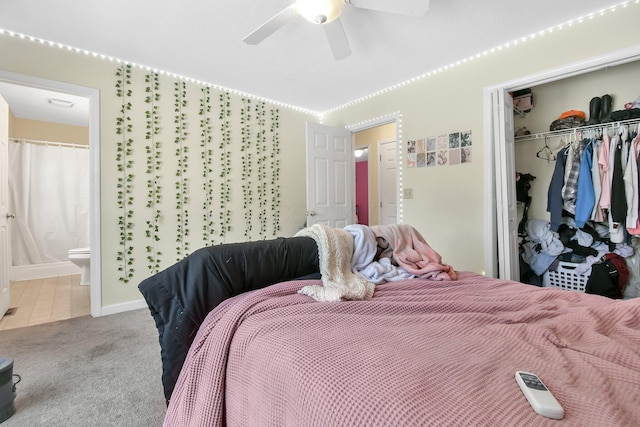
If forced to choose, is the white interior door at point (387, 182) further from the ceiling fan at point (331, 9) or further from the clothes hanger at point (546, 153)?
the ceiling fan at point (331, 9)

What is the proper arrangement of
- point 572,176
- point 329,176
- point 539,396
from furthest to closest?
1. point 329,176
2. point 572,176
3. point 539,396

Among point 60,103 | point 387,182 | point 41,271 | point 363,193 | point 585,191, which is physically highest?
point 60,103

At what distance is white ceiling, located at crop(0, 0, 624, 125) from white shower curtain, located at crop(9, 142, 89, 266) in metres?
2.55

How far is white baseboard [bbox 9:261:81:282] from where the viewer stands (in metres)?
4.03

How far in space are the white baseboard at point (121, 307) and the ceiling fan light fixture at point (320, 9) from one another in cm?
293

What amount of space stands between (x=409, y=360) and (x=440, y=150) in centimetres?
278

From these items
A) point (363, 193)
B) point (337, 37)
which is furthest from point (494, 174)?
point (363, 193)

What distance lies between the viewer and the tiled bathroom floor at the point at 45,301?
104 inches

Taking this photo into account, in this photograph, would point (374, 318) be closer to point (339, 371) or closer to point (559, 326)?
point (339, 371)

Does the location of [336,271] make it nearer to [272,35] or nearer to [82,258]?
[272,35]

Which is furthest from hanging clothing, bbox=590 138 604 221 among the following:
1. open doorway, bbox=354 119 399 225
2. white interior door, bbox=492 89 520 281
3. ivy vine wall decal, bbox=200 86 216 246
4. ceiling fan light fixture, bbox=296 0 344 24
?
ivy vine wall decal, bbox=200 86 216 246

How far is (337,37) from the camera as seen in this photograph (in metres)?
2.02

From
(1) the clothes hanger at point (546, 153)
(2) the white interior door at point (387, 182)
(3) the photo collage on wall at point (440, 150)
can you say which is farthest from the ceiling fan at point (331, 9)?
(2) the white interior door at point (387, 182)

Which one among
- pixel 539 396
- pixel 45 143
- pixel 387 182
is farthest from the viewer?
pixel 387 182
